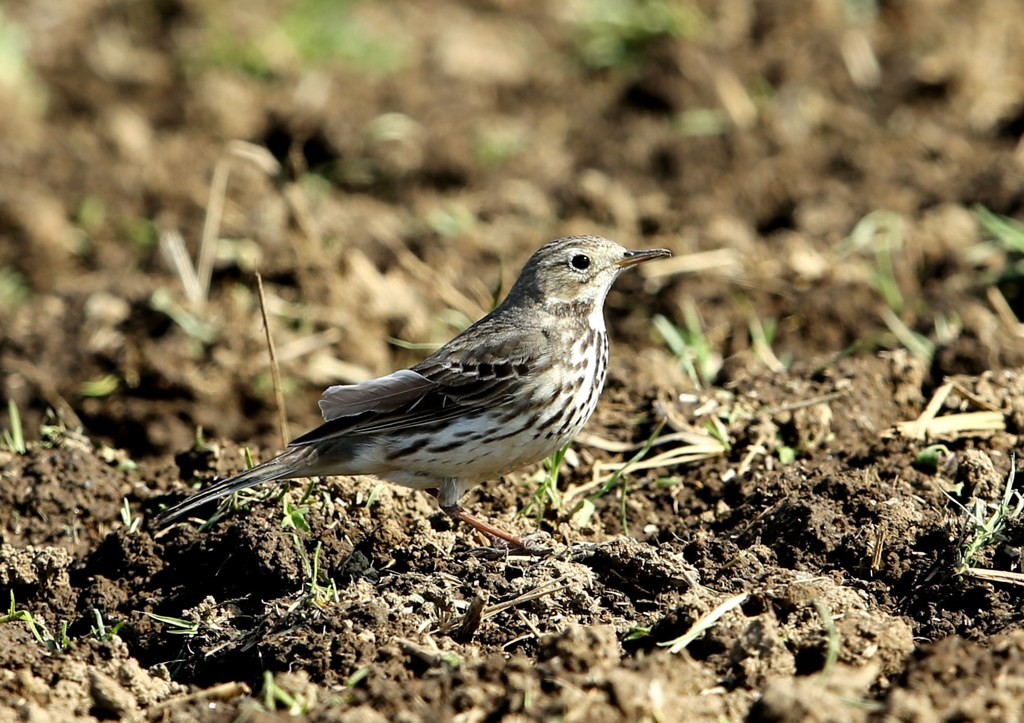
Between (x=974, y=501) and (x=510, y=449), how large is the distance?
188cm

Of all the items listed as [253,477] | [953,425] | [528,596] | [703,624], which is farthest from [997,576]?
[253,477]

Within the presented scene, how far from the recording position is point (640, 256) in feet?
21.8

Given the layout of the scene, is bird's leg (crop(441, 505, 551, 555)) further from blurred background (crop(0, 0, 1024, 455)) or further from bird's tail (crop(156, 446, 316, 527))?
blurred background (crop(0, 0, 1024, 455))

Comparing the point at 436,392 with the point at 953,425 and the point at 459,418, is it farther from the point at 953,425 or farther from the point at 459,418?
the point at 953,425

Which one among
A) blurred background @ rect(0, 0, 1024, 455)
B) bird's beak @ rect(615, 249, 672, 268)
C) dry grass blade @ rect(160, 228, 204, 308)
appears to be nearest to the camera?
bird's beak @ rect(615, 249, 672, 268)

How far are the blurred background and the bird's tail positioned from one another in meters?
1.64

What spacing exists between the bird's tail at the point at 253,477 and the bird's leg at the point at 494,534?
64 centimetres

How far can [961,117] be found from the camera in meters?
10.7

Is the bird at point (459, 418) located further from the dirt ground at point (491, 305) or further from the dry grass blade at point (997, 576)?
the dry grass blade at point (997, 576)

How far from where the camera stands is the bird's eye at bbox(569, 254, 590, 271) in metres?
6.66

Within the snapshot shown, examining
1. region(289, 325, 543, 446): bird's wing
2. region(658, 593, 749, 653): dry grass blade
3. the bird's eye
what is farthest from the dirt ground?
the bird's eye

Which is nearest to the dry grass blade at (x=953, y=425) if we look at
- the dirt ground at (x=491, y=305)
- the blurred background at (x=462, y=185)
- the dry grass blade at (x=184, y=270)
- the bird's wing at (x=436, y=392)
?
the dirt ground at (x=491, y=305)

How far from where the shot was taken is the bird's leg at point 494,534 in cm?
557

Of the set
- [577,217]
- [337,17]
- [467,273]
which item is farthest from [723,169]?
[337,17]
